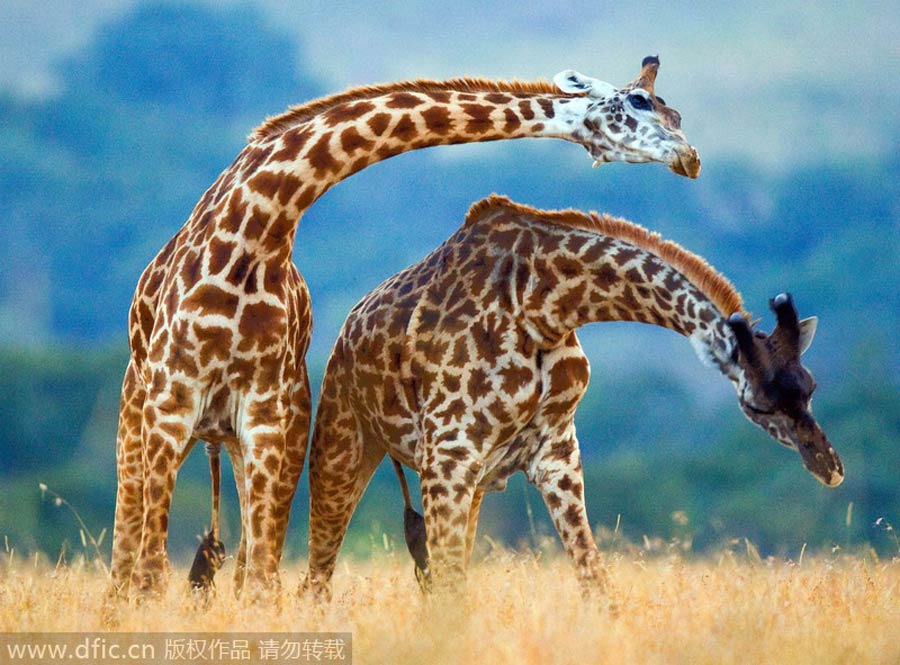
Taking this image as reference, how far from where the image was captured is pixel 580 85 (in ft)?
26.1

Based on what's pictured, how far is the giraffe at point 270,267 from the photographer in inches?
285

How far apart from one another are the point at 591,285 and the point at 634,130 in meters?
0.93

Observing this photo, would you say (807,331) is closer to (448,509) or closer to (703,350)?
(703,350)

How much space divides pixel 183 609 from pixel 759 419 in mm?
3300

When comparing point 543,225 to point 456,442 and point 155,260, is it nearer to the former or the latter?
point 456,442

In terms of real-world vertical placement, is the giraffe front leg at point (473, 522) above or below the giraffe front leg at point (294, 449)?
below

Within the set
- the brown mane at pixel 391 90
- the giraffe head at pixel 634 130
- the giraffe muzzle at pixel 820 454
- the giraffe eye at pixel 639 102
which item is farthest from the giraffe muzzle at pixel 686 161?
the giraffe muzzle at pixel 820 454

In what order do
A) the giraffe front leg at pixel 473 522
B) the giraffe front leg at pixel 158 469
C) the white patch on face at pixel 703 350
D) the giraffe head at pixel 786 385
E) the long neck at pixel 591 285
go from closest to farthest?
the giraffe head at pixel 786 385, the giraffe front leg at pixel 158 469, the white patch on face at pixel 703 350, the long neck at pixel 591 285, the giraffe front leg at pixel 473 522

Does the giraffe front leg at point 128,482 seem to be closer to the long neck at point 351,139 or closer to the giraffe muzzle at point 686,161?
the long neck at point 351,139

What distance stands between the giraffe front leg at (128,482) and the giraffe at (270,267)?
33 mm

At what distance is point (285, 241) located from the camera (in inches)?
297

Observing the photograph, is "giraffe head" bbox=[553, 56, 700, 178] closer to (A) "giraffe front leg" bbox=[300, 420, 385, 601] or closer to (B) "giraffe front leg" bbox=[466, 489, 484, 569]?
(B) "giraffe front leg" bbox=[466, 489, 484, 569]

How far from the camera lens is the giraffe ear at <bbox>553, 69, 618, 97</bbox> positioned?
786 centimetres

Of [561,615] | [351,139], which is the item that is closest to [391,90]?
[351,139]
